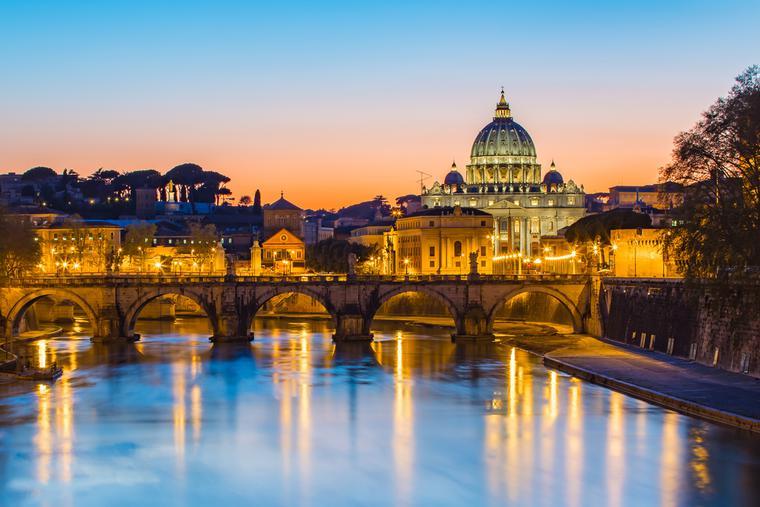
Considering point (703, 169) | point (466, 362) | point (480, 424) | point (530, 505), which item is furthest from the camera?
point (466, 362)

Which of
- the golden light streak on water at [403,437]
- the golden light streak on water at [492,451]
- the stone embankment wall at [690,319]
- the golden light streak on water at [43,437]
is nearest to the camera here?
the golden light streak on water at [403,437]

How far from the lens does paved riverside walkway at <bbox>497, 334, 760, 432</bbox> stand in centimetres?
4565

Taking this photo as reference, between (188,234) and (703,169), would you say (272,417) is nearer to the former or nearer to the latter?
(703,169)

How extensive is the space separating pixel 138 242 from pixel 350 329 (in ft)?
238

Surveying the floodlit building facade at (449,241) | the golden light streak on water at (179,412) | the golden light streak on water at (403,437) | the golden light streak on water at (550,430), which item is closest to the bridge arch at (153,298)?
the golden light streak on water at (179,412)

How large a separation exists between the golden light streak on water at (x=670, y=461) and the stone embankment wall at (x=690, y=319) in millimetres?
7591

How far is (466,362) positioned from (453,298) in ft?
43.5

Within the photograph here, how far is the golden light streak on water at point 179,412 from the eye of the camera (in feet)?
142

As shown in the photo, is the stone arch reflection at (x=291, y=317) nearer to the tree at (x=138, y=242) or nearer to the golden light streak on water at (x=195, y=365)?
the golden light streak on water at (x=195, y=365)

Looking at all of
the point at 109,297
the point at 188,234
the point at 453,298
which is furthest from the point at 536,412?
the point at 188,234

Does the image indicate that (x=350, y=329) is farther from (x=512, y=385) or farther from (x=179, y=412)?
(x=179, y=412)

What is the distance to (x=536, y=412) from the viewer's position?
51.2 meters

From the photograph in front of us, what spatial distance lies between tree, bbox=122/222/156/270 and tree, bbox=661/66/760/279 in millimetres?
94451

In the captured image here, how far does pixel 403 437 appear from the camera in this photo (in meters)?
46.5
